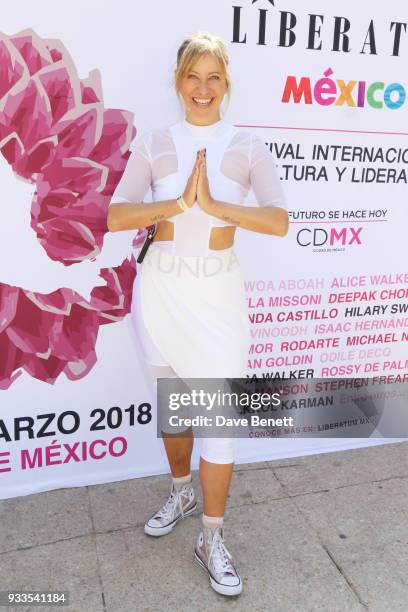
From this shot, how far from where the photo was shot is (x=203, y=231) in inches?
80.8

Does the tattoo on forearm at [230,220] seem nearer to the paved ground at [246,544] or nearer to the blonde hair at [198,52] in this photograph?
the blonde hair at [198,52]

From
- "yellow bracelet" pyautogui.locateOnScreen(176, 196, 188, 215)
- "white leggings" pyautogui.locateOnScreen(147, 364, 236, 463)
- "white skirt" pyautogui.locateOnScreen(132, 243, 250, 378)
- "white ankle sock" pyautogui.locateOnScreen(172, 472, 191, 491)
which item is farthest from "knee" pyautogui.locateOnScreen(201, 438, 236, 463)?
"yellow bracelet" pyautogui.locateOnScreen(176, 196, 188, 215)

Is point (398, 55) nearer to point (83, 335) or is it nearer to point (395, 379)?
point (395, 379)

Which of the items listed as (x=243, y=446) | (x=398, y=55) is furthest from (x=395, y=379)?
(x=398, y=55)

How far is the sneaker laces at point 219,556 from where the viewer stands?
2.16 m

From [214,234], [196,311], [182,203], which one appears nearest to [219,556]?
[196,311]

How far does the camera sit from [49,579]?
86.1 inches

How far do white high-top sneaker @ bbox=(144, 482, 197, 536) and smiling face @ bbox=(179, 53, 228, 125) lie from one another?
1581 mm

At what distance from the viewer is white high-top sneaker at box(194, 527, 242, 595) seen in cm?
213

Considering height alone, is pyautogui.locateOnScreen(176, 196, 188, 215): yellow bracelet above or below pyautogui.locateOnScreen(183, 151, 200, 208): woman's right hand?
below

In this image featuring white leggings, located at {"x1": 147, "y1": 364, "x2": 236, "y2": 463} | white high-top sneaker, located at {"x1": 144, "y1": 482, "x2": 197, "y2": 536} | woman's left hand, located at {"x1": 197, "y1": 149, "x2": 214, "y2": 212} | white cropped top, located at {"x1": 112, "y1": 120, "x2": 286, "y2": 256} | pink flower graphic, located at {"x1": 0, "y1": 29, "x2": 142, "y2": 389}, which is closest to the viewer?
woman's left hand, located at {"x1": 197, "y1": 149, "x2": 214, "y2": 212}

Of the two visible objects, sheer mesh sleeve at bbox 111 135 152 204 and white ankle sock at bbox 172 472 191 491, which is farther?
white ankle sock at bbox 172 472 191 491

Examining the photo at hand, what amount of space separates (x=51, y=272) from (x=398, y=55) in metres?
1.94

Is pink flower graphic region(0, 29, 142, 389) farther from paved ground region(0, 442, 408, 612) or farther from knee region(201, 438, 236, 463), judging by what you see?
knee region(201, 438, 236, 463)
